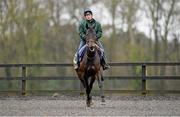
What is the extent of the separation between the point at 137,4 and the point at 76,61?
25117 millimetres

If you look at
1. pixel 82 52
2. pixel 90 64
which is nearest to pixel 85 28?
pixel 82 52

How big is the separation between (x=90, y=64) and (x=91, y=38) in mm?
1008

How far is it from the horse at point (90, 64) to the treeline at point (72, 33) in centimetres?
1843

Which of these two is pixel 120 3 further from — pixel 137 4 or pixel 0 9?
pixel 0 9

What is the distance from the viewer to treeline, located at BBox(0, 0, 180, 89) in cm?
3866

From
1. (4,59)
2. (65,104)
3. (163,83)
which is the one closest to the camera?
(65,104)

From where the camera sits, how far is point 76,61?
55.2 feet

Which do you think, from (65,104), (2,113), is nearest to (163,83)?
(65,104)

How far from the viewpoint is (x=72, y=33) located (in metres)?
43.5

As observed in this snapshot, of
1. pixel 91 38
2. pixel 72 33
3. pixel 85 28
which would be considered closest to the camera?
pixel 91 38

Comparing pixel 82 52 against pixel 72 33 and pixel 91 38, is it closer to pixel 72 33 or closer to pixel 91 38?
pixel 91 38

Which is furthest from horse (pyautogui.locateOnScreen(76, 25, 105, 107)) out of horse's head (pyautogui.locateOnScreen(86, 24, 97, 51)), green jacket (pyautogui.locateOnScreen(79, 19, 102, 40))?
green jacket (pyautogui.locateOnScreen(79, 19, 102, 40))

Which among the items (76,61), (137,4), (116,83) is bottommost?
(116,83)

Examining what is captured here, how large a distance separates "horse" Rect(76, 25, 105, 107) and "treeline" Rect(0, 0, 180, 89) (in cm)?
1843
